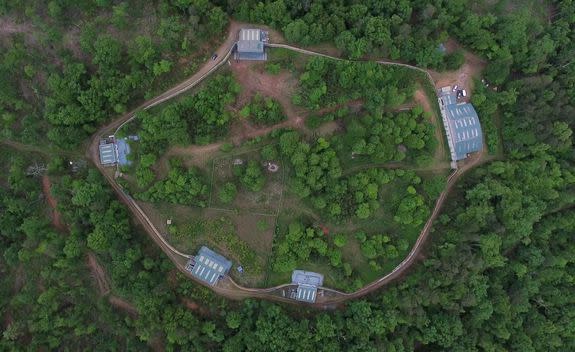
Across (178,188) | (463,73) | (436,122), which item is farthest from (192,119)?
(463,73)

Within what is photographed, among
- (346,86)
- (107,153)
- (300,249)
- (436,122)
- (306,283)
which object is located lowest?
(306,283)

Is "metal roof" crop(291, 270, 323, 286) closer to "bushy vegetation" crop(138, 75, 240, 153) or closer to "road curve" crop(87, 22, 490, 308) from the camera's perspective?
"road curve" crop(87, 22, 490, 308)

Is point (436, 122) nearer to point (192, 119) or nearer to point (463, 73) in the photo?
point (463, 73)

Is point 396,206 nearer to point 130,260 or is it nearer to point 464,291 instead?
point 464,291

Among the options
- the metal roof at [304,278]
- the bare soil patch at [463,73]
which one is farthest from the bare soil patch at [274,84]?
the bare soil patch at [463,73]

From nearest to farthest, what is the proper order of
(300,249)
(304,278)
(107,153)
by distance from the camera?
(300,249)
(107,153)
(304,278)

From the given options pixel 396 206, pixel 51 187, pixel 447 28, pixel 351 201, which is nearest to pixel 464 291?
pixel 396 206

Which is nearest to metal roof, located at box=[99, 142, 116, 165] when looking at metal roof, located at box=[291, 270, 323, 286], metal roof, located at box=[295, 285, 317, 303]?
metal roof, located at box=[291, 270, 323, 286]
